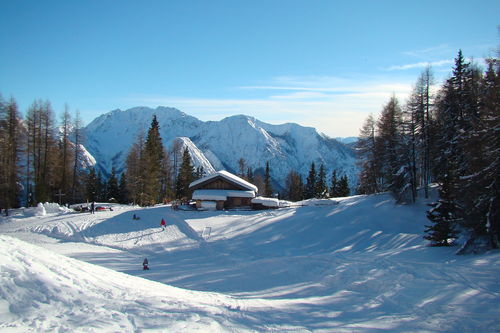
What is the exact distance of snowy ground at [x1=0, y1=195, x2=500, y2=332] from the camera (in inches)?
324

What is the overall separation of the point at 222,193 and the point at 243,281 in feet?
75.6

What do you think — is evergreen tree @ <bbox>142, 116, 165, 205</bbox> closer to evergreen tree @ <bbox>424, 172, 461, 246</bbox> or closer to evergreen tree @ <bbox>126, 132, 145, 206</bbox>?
evergreen tree @ <bbox>126, 132, 145, 206</bbox>

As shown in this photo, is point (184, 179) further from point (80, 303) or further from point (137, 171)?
point (80, 303)

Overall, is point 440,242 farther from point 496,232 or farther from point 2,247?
point 2,247

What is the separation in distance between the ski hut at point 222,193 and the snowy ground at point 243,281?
29.0ft

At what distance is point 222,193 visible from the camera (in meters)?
38.1

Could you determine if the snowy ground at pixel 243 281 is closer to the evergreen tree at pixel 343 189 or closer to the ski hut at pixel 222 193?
the ski hut at pixel 222 193

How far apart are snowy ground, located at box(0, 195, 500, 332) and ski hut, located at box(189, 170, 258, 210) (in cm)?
883

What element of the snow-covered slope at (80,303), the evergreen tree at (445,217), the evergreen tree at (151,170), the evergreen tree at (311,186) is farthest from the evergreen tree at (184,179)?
the snow-covered slope at (80,303)

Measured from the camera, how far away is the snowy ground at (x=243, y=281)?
8.24m

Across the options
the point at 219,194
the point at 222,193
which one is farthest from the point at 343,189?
the point at 219,194

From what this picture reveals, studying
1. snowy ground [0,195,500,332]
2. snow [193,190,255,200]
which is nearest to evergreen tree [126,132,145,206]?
snow [193,190,255,200]

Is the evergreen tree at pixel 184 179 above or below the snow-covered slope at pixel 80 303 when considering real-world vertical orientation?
above

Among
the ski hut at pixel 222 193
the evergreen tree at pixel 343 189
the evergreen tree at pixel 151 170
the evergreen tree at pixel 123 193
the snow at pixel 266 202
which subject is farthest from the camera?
the evergreen tree at pixel 343 189
